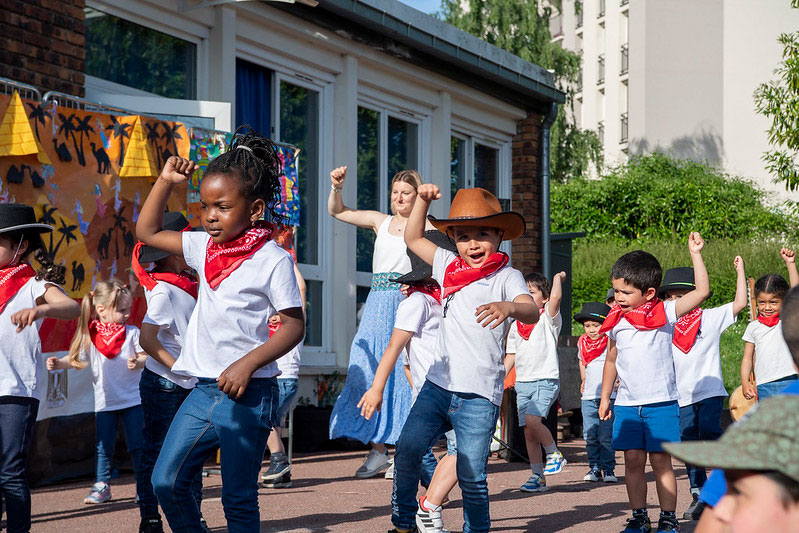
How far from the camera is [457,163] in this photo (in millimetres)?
14906

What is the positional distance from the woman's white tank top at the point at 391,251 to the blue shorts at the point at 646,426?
215 cm

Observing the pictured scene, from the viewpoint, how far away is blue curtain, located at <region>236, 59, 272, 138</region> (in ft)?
36.3

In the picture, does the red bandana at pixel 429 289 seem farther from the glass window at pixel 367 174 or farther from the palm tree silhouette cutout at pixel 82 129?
the glass window at pixel 367 174

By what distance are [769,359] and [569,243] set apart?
335 inches

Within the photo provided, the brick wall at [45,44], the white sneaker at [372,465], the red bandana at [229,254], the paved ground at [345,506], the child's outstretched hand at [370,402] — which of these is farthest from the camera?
the white sneaker at [372,465]

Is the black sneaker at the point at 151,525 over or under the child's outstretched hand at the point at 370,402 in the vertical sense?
under

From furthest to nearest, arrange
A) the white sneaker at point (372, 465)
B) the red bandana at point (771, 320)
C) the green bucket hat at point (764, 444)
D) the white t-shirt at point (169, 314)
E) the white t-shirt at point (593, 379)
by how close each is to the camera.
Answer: the white t-shirt at point (593, 379)
the white sneaker at point (372, 465)
the red bandana at point (771, 320)
the white t-shirt at point (169, 314)
the green bucket hat at point (764, 444)

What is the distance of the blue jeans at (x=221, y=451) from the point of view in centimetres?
396

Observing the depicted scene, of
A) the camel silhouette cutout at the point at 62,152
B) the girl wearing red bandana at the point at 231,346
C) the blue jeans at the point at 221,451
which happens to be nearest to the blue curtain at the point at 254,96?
the camel silhouette cutout at the point at 62,152

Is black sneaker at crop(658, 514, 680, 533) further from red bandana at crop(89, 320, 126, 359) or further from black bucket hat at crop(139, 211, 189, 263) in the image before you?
red bandana at crop(89, 320, 126, 359)

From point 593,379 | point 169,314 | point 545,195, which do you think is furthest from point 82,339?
point 545,195

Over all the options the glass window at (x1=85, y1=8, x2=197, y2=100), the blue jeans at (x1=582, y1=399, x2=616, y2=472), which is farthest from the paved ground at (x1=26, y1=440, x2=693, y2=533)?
the glass window at (x1=85, y1=8, x2=197, y2=100)

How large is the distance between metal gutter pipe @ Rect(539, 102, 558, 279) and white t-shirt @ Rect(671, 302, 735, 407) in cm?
763

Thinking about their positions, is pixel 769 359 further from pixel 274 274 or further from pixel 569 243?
pixel 569 243
